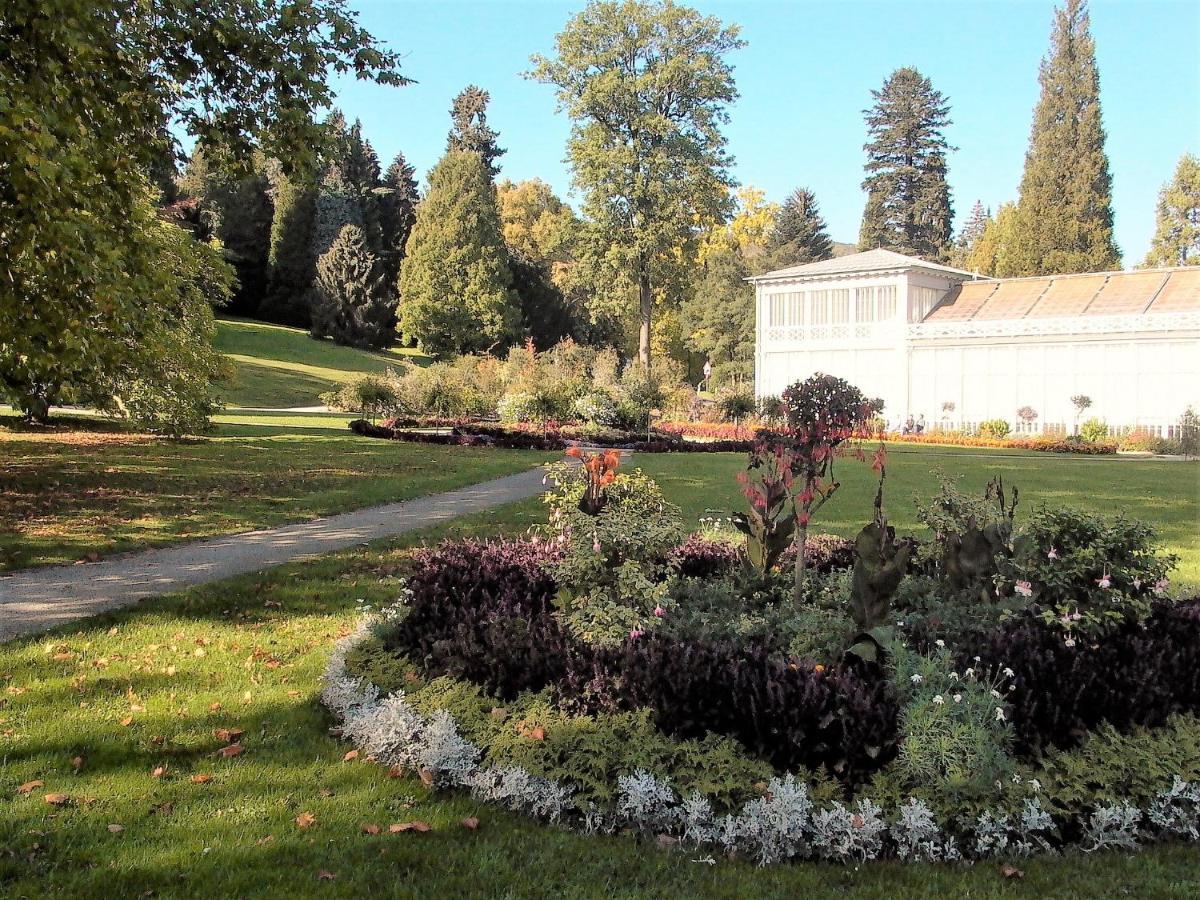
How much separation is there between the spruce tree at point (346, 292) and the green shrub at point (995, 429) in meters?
30.4

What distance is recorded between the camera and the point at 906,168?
5134 cm

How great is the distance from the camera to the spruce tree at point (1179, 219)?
37531mm

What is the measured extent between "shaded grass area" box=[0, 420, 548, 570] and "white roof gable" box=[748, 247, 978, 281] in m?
19.0

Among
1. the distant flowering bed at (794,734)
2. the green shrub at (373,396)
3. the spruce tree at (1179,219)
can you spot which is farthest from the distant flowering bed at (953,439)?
the distant flowering bed at (794,734)

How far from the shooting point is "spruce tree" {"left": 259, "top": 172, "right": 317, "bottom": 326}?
159 ft

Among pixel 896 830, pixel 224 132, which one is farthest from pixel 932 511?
pixel 224 132

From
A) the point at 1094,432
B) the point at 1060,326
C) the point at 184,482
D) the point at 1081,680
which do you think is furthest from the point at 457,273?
the point at 1081,680

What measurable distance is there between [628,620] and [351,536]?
5.10 meters

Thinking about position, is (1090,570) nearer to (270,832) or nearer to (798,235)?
(270,832)

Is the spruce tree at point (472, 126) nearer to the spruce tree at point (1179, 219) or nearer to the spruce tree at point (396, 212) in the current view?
the spruce tree at point (396, 212)

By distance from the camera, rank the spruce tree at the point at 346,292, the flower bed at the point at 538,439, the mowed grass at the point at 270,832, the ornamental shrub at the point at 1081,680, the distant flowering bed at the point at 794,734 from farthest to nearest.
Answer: the spruce tree at the point at 346,292, the flower bed at the point at 538,439, the ornamental shrub at the point at 1081,680, the distant flowering bed at the point at 794,734, the mowed grass at the point at 270,832

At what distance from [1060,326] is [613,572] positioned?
29.0 m

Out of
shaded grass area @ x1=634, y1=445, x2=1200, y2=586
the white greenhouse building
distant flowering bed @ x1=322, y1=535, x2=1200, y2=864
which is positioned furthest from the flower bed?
distant flowering bed @ x1=322, y1=535, x2=1200, y2=864

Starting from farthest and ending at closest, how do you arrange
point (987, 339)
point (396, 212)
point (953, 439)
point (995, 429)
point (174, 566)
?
point (396, 212), point (987, 339), point (995, 429), point (953, 439), point (174, 566)
